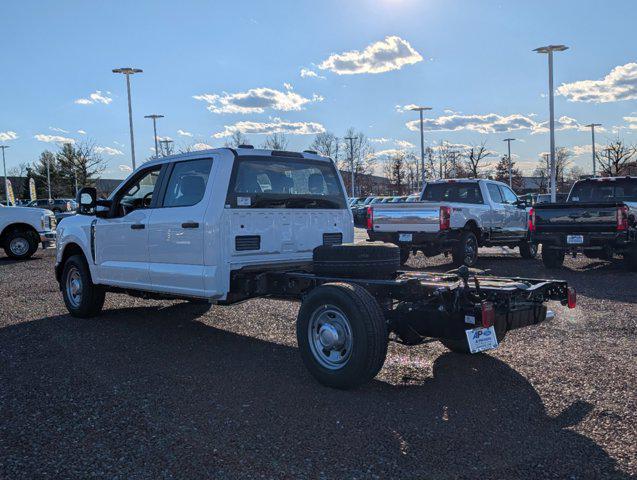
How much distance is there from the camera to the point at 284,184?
246 inches

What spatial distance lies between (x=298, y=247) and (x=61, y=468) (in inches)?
133

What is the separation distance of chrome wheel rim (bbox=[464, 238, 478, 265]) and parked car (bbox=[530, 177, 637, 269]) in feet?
3.93

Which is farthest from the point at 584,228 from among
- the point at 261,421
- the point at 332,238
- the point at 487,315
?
the point at 261,421

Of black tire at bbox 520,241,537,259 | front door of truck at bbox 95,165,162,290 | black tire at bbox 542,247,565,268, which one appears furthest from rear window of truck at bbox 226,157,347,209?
black tire at bbox 520,241,537,259

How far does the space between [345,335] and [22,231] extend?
15.0m

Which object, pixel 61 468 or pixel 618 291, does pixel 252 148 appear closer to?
pixel 61 468

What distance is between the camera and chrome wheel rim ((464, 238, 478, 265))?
12536 millimetres

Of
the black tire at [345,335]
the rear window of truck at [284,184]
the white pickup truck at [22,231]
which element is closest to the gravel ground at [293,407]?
→ the black tire at [345,335]

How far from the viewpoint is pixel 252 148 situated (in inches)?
238

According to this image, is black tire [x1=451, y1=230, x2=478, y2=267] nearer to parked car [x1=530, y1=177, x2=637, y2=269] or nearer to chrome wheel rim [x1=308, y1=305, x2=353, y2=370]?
parked car [x1=530, y1=177, x2=637, y2=269]

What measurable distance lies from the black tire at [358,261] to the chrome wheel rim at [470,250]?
7622mm

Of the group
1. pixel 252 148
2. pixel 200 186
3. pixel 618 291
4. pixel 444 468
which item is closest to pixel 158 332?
pixel 200 186

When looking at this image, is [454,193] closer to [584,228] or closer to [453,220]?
[453,220]

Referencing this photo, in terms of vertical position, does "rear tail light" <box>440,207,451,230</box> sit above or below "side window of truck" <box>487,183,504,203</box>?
below
